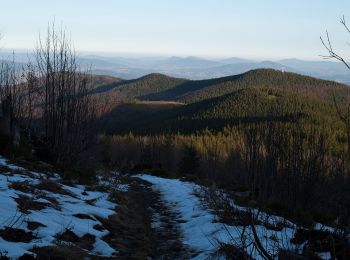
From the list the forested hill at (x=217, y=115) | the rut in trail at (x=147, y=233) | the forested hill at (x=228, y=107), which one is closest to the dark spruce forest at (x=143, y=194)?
the rut in trail at (x=147, y=233)

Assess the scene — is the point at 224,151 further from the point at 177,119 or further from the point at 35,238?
the point at 35,238

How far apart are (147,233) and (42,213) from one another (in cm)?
189

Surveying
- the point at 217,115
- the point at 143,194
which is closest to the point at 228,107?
the point at 217,115

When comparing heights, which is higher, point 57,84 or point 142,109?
point 57,84

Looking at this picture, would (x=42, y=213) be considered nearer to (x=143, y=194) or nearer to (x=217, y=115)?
(x=143, y=194)

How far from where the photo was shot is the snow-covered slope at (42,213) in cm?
512

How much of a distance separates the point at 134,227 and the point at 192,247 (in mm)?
1656

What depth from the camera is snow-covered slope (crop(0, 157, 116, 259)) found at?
5117mm

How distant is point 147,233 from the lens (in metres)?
7.37

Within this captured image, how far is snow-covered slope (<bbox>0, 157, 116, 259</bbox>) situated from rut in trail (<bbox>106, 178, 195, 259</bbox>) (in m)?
0.30

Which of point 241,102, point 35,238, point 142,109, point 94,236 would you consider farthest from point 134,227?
point 142,109

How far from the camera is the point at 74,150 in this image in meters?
13.7

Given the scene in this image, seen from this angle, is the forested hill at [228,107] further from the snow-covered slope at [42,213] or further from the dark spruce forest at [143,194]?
the snow-covered slope at [42,213]

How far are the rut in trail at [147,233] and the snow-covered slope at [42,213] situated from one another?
30 centimetres
